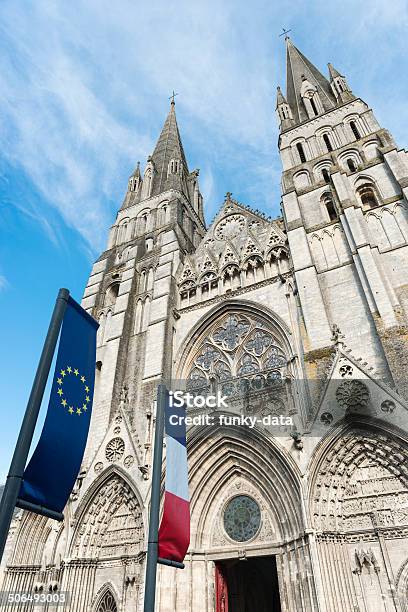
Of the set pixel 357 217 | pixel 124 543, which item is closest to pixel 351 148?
pixel 357 217

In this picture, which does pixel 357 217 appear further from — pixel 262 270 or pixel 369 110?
pixel 369 110

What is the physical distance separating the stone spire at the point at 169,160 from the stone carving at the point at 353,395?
17.0m

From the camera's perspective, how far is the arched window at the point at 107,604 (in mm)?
10656

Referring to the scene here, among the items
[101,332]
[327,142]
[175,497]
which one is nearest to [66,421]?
[175,497]

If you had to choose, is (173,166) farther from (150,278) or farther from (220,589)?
(220,589)

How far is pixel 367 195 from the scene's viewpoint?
1531cm

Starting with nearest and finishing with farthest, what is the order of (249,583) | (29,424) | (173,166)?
(29,424)
(249,583)
(173,166)

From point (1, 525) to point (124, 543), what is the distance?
898 centimetres

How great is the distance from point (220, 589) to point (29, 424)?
30.2 feet

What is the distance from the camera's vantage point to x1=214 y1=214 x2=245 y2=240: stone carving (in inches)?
718

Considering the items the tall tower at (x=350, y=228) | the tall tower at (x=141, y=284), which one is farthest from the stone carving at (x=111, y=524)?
the tall tower at (x=350, y=228)


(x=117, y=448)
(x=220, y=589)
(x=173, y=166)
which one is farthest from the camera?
(x=173, y=166)

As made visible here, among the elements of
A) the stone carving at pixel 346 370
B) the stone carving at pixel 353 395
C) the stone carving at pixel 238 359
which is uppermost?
the stone carving at pixel 238 359

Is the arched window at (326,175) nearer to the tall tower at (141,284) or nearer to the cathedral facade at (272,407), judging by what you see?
the cathedral facade at (272,407)
